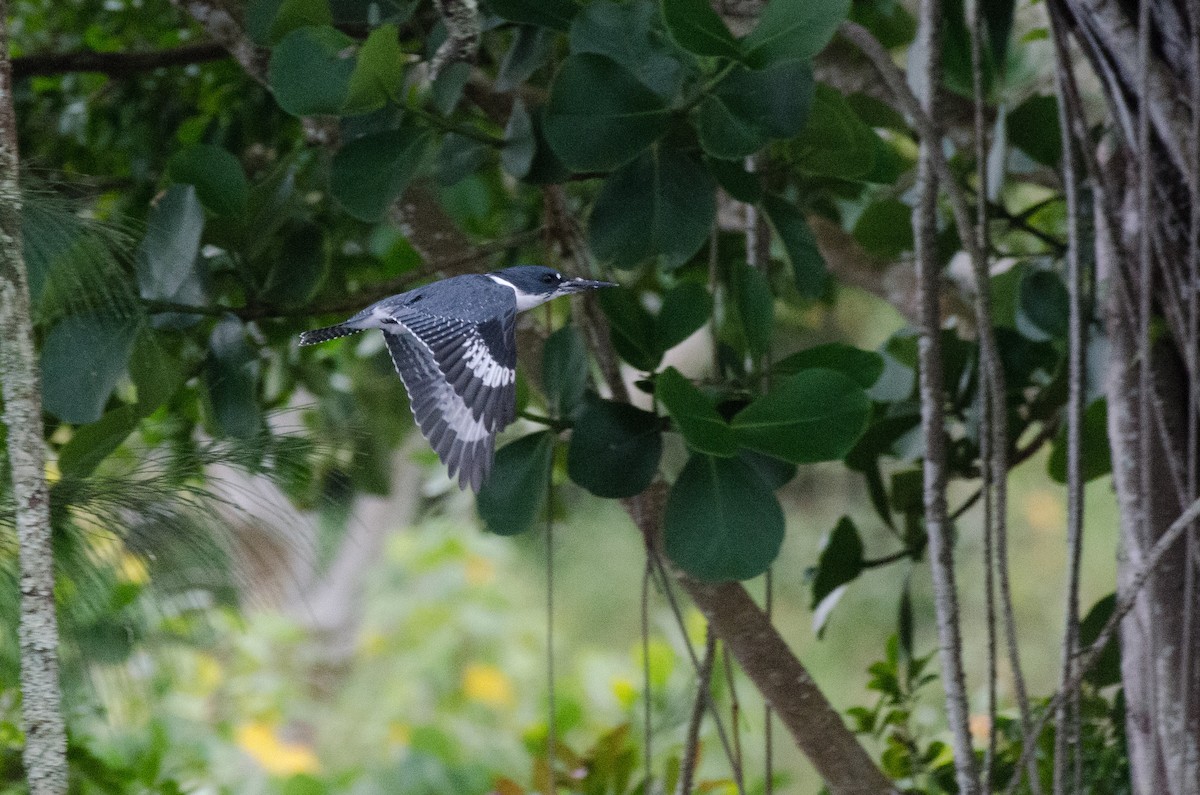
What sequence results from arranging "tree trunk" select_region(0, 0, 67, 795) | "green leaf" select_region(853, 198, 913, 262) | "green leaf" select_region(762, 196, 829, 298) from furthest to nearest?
"green leaf" select_region(853, 198, 913, 262)
"green leaf" select_region(762, 196, 829, 298)
"tree trunk" select_region(0, 0, 67, 795)

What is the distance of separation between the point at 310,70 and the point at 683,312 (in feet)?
1.03

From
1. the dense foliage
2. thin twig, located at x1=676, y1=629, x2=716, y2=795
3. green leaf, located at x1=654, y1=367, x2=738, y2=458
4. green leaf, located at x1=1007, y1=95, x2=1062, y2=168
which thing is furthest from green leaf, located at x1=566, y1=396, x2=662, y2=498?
green leaf, located at x1=1007, y1=95, x2=1062, y2=168

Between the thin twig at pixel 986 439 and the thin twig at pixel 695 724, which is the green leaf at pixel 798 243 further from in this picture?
the thin twig at pixel 695 724

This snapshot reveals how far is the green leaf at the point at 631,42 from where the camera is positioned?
0.91 m

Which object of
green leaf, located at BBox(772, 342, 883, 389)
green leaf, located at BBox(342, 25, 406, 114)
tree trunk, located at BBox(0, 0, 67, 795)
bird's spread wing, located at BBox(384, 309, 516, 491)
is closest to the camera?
tree trunk, located at BBox(0, 0, 67, 795)

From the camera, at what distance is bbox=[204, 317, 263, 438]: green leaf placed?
1.02 m

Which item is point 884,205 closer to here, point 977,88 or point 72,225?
point 977,88

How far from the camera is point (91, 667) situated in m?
0.88

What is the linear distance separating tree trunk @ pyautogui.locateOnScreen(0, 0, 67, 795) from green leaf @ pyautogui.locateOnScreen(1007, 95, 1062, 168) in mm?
987

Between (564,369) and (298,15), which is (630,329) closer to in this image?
(564,369)

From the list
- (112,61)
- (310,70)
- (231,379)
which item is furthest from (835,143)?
(112,61)

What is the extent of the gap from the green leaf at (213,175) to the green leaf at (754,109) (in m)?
0.39

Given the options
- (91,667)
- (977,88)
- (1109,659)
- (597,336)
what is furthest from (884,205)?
(91,667)

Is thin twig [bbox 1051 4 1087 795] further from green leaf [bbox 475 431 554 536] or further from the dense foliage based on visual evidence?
green leaf [bbox 475 431 554 536]
